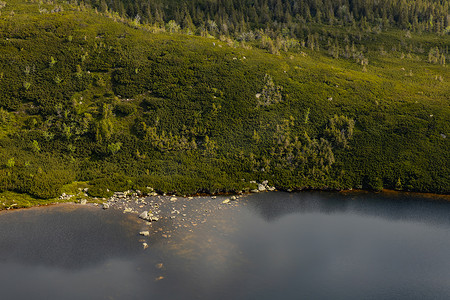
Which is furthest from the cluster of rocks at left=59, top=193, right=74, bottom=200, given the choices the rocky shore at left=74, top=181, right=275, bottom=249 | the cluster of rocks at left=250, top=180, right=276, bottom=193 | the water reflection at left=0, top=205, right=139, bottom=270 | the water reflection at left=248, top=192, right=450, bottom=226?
the cluster of rocks at left=250, top=180, right=276, bottom=193

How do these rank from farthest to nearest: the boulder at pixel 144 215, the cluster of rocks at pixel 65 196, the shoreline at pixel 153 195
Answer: the cluster of rocks at pixel 65 196
the shoreline at pixel 153 195
the boulder at pixel 144 215

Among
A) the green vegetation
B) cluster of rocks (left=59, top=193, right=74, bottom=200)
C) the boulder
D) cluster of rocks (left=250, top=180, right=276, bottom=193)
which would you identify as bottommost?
cluster of rocks (left=250, top=180, right=276, bottom=193)

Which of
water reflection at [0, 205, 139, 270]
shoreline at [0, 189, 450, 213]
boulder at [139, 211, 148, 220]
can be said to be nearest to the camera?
water reflection at [0, 205, 139, 270]

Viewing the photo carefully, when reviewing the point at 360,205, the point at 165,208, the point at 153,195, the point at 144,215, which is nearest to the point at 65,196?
the point at 153,195

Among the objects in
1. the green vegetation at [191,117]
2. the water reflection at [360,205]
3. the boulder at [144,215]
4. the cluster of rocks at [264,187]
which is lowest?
the water reflection at [360,205]

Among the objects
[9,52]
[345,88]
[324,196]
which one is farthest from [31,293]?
[345,88]

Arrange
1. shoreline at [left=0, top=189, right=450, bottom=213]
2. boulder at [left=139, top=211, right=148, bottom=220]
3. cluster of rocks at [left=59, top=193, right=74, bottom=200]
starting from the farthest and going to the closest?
cluster of rocks at [left=59, top=193, right=74, bottom=200] → shoreline at [left=0, top=189, right=450, bottom=213] → boulder at [left=139, top=211, right=148, bottom=220]

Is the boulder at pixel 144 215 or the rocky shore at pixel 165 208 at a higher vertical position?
the boulder at pixel 144 215

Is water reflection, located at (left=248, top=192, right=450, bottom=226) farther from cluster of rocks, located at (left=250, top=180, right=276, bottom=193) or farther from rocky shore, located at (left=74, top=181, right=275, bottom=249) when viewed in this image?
rocky shore, located at (left=74, top=181, right=275, bottom=249)

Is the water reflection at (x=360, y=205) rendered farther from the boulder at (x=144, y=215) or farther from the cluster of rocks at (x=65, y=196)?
the cluster of rocks at (x=65, y=196)

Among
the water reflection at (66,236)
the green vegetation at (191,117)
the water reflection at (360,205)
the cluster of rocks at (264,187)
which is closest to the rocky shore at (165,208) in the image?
the cluster of rocks at (264,187)

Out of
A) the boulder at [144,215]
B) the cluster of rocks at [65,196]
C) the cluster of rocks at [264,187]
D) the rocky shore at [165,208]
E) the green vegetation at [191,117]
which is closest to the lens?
the rocky shore at [165,208]
